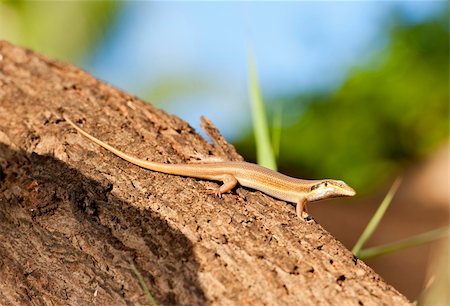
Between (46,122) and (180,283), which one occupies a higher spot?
(46,122)

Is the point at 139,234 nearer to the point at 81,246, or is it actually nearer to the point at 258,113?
the point at 81,246

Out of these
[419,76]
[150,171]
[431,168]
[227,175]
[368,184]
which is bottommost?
[150,171]

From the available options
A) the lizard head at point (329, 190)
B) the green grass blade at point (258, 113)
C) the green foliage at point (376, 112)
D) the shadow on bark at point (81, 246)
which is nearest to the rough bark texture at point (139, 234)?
the shadow on bark at point (81, 246)

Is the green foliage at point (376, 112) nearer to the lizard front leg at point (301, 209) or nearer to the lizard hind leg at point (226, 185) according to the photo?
the lizard front leg at point (301, 209)

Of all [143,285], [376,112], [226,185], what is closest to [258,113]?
[226,185]

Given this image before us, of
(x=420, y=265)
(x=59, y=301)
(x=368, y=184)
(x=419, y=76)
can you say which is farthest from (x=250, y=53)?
(x=419, y=76)

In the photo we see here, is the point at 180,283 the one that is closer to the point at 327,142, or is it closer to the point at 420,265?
the point at 420,265

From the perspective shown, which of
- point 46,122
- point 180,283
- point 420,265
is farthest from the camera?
point 420,265

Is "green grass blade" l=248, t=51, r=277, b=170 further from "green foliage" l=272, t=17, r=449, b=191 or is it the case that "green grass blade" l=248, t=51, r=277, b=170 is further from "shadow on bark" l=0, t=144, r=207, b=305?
"green foliage" l=272, t=17, r=449, b=191

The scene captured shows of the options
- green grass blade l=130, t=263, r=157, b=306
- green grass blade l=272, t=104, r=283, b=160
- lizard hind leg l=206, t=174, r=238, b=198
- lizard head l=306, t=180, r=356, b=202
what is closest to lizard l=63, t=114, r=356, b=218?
lizard hind leg l=206, t=174, r=238, b=198
